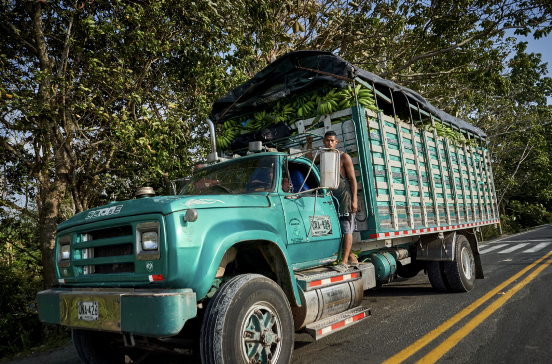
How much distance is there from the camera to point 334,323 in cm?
399

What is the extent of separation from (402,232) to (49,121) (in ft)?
19.9

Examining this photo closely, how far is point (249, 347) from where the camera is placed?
10.3 ft

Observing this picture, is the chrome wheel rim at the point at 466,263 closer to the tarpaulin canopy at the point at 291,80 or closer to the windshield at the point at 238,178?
the tarpaulin canopy at the point at 291,80

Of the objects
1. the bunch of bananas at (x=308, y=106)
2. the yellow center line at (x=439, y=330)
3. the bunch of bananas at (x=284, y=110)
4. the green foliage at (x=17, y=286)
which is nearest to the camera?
the yellow center line at (x=439, y=330)

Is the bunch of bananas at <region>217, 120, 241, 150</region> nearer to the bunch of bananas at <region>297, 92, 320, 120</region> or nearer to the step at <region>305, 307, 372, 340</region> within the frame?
the bunch of bananas at <region>297, 92, 320, 120</region>

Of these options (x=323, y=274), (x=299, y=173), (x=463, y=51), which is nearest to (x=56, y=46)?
(x=299, y=173)

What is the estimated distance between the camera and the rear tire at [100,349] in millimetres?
3725

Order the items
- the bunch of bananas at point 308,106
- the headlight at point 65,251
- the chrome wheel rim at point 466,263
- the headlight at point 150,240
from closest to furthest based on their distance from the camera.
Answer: the headlight at point 150,240, the headlight at point 65,251, the bunch of bananas at point 308,106, the chrome wheel rim at point 466,263

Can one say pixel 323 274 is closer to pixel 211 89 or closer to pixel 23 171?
pixel 23 171

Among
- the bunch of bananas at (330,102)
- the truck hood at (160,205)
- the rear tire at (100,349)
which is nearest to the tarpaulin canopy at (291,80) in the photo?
the bunch of bananas at (330,102)

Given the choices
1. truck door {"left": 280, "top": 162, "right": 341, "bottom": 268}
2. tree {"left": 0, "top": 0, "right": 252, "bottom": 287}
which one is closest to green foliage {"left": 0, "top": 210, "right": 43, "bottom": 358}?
tree {"left": 0, "top": 0, "right": 252, "bottom": 287}

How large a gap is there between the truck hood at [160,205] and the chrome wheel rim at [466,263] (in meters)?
5.36

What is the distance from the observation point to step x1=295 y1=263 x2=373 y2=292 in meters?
3.88

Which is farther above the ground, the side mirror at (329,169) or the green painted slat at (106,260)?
the side mirror at (329,169)
